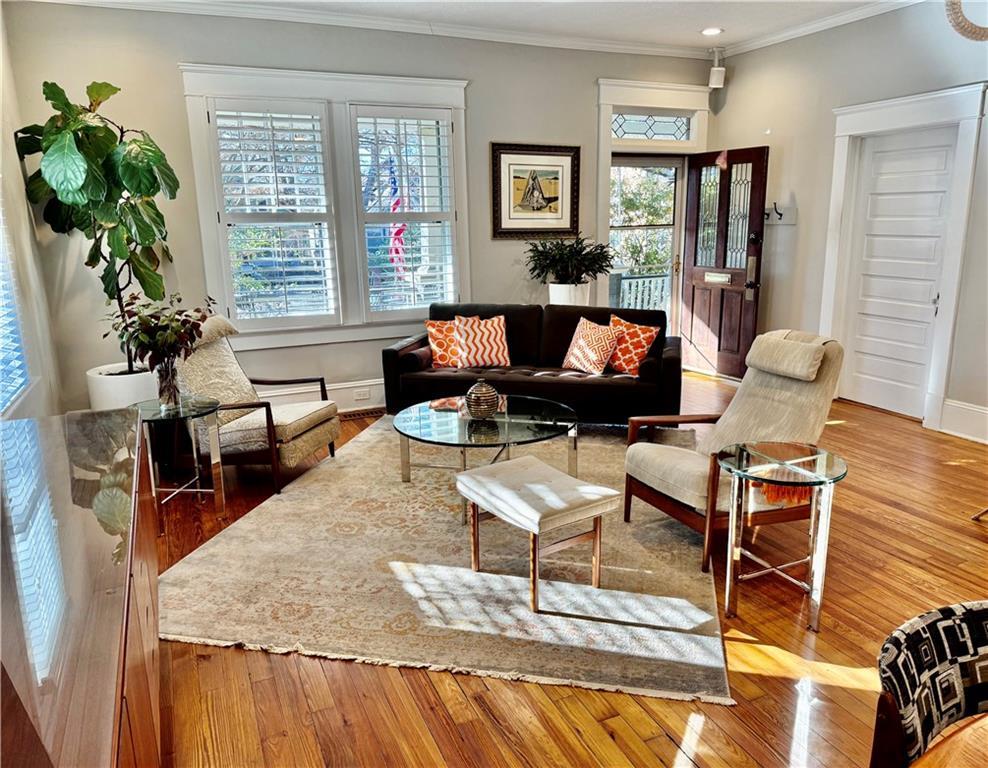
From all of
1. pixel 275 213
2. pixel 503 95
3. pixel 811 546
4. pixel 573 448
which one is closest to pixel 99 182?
pixel 275 213

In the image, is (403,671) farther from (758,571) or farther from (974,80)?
(974,80)

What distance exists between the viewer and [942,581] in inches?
110

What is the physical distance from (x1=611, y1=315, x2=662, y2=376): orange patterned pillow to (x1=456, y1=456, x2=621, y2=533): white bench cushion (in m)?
2.03

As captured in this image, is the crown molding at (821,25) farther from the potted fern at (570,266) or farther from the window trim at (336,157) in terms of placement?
the window trim at (336,157)

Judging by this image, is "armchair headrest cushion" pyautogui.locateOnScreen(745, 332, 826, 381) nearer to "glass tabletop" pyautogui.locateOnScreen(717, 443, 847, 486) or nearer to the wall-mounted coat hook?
"glass tabletop" pyautogui.locateOnScreen(717, 443, 847, 486)

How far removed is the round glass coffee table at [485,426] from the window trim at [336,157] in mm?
1730

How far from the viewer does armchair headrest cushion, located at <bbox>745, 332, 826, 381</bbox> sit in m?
3.04

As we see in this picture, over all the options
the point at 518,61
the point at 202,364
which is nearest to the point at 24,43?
the point at 202,364

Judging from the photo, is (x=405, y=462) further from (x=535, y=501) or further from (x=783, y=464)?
(x=783, y=464)

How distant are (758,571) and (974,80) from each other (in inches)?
148

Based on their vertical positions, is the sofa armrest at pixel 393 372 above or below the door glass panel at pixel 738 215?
below

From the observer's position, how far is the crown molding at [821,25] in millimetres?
4812

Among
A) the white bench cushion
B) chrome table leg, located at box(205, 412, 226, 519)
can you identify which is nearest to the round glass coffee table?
the white bench cushion

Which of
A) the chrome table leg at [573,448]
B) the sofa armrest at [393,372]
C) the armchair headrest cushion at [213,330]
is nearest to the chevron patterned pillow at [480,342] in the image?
the sofa armrest at [393,372]
